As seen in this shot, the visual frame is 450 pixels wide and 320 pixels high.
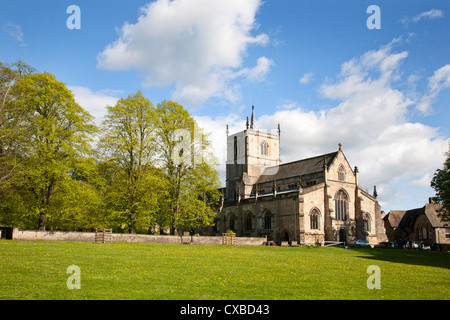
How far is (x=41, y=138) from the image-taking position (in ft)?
92.7

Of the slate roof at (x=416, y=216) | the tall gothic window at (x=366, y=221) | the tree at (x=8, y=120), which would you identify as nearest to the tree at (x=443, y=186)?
the tall gothic window at (x=366, y=221)

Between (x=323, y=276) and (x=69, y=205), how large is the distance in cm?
2346

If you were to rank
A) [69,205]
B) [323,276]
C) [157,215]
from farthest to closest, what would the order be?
[157,215] < [69,205] < [323,276]

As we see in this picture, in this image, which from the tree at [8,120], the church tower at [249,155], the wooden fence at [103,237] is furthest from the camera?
the church tower at [249,155]

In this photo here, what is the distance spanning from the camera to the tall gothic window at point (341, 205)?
5278 centimetres

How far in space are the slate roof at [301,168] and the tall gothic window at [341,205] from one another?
4.60 m

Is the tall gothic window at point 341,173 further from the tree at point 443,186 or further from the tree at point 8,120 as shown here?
the tree at point 8,120

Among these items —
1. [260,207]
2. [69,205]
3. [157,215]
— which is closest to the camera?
[69,205]

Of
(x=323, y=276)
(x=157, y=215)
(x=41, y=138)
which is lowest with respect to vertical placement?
(x=323, y=276)

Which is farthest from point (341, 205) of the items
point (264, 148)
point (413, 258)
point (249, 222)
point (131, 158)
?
point (131, 158)

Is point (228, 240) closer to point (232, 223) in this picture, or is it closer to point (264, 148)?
point (232, 223)

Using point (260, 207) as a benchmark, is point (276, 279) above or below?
below
